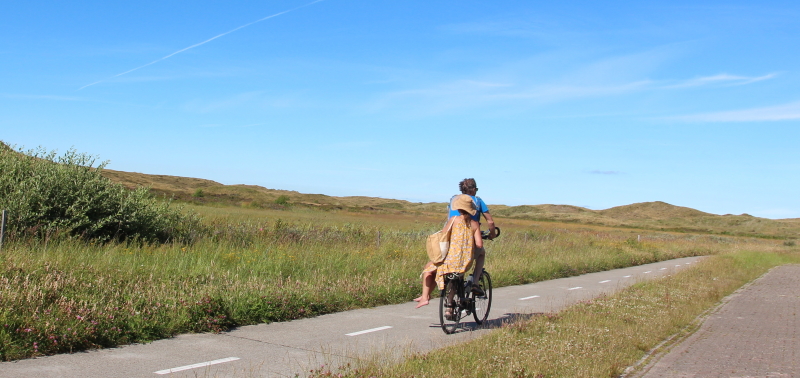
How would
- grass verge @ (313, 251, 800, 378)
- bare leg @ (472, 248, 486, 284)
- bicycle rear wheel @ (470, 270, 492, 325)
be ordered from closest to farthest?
1. grass verge @ (313, 251, 800, 378)
2. bare leg @ (472, 248, 486, 284)
3. bicycle rear wheel @ (470, 270, 492, 325)

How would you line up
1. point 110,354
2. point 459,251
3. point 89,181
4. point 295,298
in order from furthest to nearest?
point 89,181, point 295,298, point 459,251, point 110,354

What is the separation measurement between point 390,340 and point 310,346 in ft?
3.39

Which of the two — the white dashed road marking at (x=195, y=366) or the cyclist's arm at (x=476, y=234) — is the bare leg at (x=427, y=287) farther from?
the white dashed road marking at (x=195, y=366)

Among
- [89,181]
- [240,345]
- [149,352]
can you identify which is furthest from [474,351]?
[89,181]

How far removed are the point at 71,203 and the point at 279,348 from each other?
8.41m

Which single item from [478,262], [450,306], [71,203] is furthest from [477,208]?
[71,203]

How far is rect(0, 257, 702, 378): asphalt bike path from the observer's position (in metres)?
5.67

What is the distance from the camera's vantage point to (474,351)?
663 centimetres

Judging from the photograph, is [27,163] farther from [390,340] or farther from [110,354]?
[390,340]

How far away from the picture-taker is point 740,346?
8.25 meters

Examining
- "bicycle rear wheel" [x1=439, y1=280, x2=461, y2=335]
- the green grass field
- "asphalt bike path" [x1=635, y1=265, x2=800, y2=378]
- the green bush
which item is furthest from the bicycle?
the green bush

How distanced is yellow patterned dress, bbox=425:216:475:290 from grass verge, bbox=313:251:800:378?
96cm

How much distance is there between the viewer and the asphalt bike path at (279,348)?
18.6 ft

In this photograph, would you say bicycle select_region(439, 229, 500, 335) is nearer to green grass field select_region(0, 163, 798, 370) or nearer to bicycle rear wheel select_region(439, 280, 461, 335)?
bicycle rear wheel select_region(439, 280, 461, 335)
